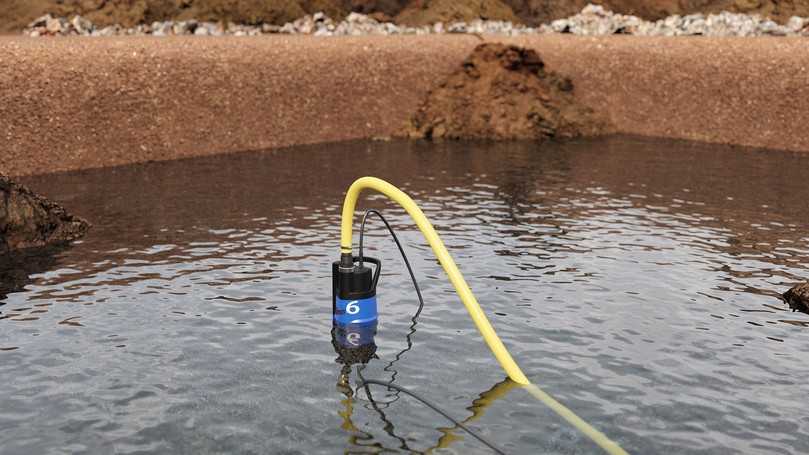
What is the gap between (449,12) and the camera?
25281 mm

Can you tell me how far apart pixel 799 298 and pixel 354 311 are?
444 centimetres

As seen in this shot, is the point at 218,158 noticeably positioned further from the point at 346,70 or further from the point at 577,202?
the point at 577,202

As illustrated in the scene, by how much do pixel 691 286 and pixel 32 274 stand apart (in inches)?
276

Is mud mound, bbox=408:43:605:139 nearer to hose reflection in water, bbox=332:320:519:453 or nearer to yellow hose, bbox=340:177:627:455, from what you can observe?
hose reflection in water, bbox=332:320:519:453

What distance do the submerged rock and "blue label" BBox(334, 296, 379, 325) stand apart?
4.97 m

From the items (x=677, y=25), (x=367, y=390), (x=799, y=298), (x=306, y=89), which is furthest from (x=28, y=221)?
(x=677, y=25)

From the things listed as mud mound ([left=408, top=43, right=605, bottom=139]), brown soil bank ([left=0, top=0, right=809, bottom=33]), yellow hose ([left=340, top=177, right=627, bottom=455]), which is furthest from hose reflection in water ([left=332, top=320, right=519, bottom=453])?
brown soil bank ([left=0, top=0, right=809, bottom=33])

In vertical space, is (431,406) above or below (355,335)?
below

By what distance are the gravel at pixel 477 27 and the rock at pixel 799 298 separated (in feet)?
46.1

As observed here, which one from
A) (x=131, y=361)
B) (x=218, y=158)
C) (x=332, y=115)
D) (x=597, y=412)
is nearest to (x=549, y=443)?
(x=597, y=412)

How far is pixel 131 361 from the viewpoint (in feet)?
25.2

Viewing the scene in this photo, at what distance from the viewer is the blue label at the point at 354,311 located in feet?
26.3

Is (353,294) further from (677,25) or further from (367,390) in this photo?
(677,25)

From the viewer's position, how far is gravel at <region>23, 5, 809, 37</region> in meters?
20.8
